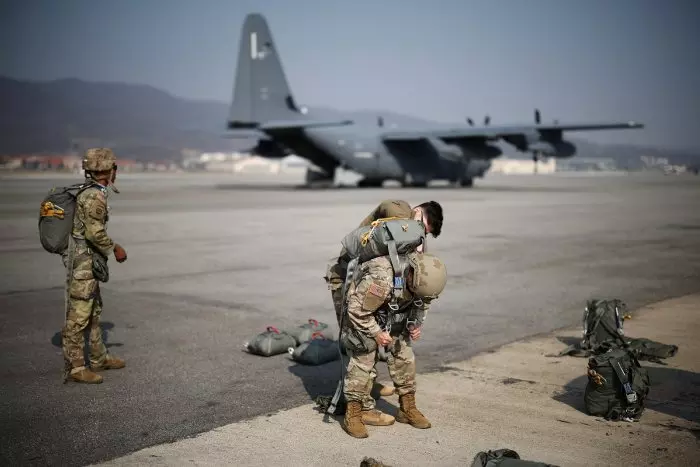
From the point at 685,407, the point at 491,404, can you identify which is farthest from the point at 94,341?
the point at 685,407

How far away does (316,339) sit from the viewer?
789 cm

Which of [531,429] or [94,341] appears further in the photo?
[94,341]

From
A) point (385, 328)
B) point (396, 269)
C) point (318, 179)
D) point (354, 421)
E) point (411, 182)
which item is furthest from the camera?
Answer: point (318, 179)

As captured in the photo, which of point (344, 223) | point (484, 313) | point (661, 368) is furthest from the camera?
point (344, 223)

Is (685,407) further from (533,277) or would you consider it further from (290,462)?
(533,277)

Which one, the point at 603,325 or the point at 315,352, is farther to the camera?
the point at 603,325

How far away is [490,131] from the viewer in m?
40.8

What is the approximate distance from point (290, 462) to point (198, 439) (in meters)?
0.84

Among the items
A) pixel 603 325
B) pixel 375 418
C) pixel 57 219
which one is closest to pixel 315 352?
pixel 375 418

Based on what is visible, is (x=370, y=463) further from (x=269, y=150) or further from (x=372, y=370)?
(x=269, y=150)

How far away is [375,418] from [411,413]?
297 millimetres

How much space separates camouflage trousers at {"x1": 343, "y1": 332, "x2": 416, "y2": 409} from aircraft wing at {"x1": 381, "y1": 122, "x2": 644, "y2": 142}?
3576 cm

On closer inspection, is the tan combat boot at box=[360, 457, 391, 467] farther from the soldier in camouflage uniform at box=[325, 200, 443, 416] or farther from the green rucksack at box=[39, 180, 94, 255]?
the green rucksack at box=[39, 180, 94, 255]

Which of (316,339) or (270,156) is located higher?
(270,156)
